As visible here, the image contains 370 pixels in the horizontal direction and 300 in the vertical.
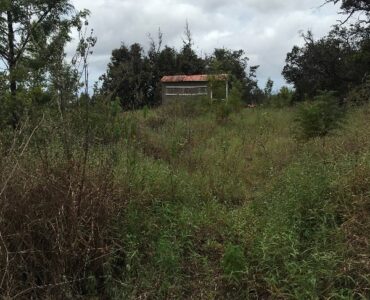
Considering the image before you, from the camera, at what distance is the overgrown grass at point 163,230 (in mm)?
3705

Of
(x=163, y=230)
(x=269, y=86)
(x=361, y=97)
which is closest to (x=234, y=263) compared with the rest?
(x=163, y=230)

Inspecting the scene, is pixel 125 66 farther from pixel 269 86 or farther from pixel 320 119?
pixel 269 86

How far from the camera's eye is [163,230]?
4688 millimetres

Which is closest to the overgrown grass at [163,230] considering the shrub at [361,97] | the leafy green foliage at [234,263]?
the leafy green foliage at [234,263]

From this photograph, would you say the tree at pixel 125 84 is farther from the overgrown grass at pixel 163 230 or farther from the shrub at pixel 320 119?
the shrub at pixel 320 119

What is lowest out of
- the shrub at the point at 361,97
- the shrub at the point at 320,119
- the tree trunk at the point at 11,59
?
the shrub at the point at 320,119

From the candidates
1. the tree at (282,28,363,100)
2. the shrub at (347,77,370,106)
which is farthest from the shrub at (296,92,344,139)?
the tree at (282,28,363,100)

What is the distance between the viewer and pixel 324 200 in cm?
466

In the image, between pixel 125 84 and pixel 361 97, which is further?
pixel 361 97

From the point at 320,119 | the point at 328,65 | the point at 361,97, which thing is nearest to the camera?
the point at 320,119

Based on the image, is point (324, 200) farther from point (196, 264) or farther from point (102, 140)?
point (102, 140)

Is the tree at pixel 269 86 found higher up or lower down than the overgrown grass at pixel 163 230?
higher up

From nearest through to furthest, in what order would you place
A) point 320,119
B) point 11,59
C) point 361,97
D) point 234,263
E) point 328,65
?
point 234,263 < point 320,119 < point 11,59 < point 361,97 < point 328,65

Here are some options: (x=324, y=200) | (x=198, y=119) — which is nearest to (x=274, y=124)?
(x=198, y=119)
